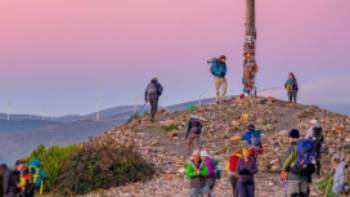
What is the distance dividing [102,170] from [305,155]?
1467 cm

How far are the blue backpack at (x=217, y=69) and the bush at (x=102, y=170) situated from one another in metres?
8.61

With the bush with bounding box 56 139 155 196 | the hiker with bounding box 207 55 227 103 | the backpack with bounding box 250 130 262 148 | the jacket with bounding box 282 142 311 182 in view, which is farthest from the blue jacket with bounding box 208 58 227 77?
the jacket with bounding box 282 142 311 182

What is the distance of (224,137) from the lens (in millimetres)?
46906

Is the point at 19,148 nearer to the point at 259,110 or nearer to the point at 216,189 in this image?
the point at 259,110

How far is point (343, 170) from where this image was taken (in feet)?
98.0

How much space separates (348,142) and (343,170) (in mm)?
15700

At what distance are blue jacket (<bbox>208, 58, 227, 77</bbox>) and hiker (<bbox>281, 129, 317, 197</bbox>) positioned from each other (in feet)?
Result: 69.3

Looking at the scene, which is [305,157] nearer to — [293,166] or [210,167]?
[293,166]

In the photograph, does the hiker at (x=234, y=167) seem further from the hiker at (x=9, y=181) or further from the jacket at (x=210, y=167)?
the hiker at (x=9, y=181)

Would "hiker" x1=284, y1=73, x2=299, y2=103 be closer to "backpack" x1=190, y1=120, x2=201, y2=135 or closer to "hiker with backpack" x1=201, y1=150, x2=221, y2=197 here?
"backpack" x1=190, y1=120, x2=201, y2=135

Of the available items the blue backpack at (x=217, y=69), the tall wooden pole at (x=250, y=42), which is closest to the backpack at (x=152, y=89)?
the blue backpack at (x=217, y=69)

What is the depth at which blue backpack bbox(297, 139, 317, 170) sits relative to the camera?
94.5 feet

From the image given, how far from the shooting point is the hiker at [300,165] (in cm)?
2886

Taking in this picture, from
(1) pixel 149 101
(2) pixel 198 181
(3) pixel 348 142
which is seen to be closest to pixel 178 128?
(1) pixel 149 101
